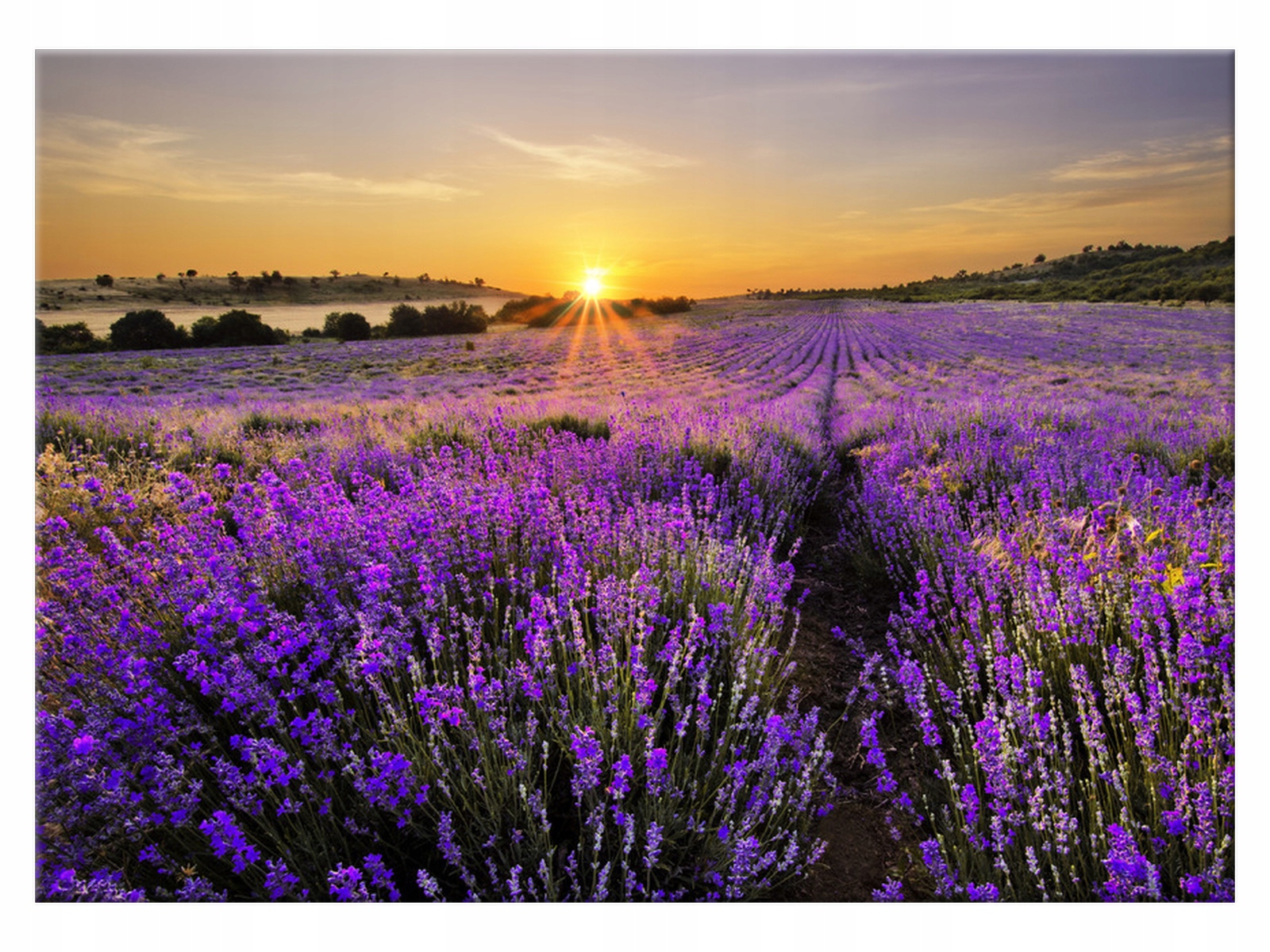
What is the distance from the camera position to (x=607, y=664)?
1.93 metres

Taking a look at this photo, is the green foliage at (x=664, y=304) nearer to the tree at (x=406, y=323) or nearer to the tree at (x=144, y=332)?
the tree at (x=406, y=323)

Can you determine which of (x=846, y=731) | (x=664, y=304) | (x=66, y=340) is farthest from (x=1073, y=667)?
(x=66, y=340)

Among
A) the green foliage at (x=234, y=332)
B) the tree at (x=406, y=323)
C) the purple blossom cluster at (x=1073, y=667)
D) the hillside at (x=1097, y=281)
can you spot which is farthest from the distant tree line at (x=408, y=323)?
the purple blossom cluster at (x=1073, y=667)

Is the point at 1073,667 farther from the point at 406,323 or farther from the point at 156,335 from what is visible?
the point at 156,335

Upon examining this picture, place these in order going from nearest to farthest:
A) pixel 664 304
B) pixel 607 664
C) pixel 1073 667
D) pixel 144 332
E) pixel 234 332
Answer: pixel 1073 667 → pixel 607 664 → pixel 144 332 → pixel 234 332 → pixel 664 304

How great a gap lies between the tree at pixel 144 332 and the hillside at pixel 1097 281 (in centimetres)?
293

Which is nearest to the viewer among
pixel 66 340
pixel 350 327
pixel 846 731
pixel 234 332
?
pixel 846 731

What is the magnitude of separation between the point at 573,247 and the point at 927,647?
2.25 meters

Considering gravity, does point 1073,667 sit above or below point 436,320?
below

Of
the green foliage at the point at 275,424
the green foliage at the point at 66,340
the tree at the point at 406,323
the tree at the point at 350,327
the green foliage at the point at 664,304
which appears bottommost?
the green foliage at the point at 275,424

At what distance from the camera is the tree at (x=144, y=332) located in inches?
122

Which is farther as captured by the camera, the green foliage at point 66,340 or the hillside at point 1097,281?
the hillside at point 1097,281

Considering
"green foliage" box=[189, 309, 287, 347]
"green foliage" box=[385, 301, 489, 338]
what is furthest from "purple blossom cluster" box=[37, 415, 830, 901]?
"green foliage" box=[385, 301, 489, 338]

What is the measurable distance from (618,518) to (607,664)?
1.05m
